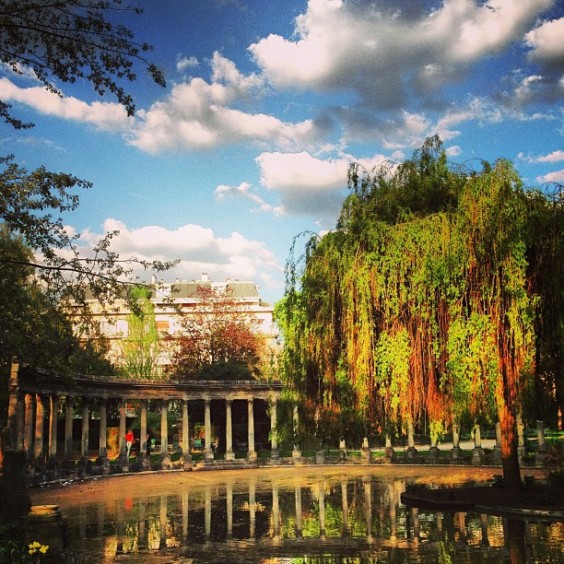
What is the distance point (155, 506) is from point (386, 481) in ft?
48.0

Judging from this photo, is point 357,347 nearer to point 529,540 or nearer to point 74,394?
point 529,540

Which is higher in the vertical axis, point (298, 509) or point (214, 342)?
point (214, 342)

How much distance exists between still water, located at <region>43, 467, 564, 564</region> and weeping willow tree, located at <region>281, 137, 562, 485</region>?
3499 millimetres

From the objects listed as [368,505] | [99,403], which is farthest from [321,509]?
[99,403]

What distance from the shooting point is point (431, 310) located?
952 inches

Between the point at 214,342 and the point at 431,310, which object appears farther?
the point at 214,342

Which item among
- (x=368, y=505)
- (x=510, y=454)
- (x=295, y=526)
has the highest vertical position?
(x=510, y=454)

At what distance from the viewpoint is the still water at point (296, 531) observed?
16.8 meters

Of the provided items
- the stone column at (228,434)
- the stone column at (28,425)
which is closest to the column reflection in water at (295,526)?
the stone column at (28,425)

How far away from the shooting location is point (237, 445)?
7131 cm

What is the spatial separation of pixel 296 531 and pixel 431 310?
9.06 metres

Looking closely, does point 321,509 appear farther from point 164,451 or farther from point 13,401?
point 164,451

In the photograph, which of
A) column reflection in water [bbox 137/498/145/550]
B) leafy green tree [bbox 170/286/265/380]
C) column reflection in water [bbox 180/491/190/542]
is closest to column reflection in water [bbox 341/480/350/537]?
column reflection in water [bbox 180/491/190/542]

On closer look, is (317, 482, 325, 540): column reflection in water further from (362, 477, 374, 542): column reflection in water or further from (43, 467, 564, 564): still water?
(362, 477, 374, 542): column reflection in water
